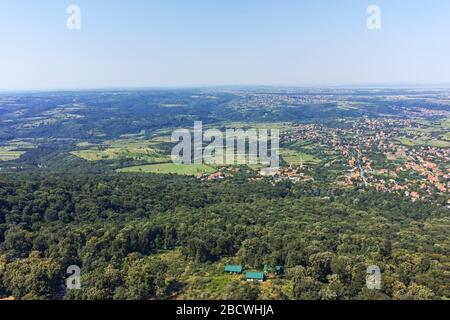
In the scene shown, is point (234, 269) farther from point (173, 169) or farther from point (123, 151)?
point (123, 151)

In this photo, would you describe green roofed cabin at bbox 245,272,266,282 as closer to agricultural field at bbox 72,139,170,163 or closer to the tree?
the tree

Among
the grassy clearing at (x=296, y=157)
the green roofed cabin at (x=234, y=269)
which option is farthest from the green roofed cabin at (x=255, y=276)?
the grassy clearing at (x=296, y=157)

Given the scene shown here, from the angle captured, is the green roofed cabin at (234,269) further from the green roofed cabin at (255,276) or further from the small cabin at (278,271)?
the small cabin at (278,271)

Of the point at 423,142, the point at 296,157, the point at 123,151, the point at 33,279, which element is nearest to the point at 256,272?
the point at 33,279

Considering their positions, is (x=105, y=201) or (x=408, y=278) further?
(x=105, y=201)

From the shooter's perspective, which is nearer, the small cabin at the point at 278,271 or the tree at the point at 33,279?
the tree at the point at 33,279
